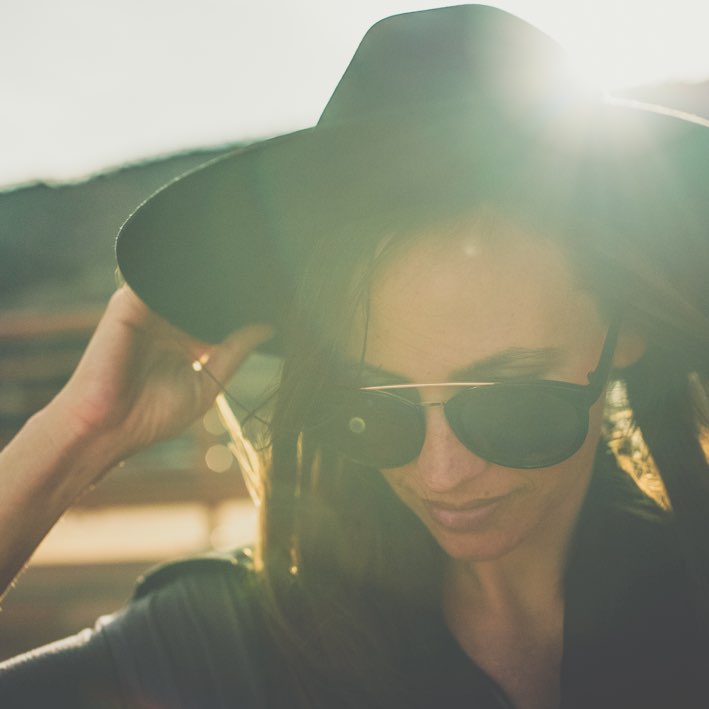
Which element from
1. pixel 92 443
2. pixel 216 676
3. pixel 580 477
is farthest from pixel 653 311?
pixel 92 443

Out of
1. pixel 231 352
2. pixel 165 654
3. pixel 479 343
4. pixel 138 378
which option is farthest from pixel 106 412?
pixel 479 343

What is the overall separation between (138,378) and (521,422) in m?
0.91

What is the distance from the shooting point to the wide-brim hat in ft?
3.81

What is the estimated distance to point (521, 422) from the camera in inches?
53.9

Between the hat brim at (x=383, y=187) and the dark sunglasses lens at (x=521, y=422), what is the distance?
1.14ft

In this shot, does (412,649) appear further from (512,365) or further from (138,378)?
(138,378)

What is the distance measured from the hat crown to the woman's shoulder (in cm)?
99

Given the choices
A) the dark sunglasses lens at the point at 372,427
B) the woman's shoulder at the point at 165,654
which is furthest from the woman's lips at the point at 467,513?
the woman's shoulder at the point at 165,654

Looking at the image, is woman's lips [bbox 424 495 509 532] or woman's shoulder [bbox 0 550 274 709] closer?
woman's shoulder [bbox 0 550 274 709]

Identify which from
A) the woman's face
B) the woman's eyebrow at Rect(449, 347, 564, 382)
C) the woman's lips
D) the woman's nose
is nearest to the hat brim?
the woman's face

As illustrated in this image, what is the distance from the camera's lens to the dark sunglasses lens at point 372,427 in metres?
1.49

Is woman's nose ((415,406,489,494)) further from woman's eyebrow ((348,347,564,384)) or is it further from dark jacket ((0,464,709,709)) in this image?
dark jacket ((0,464,709,709))

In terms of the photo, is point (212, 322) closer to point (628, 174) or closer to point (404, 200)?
point (404, 200)

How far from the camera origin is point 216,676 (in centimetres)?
141
